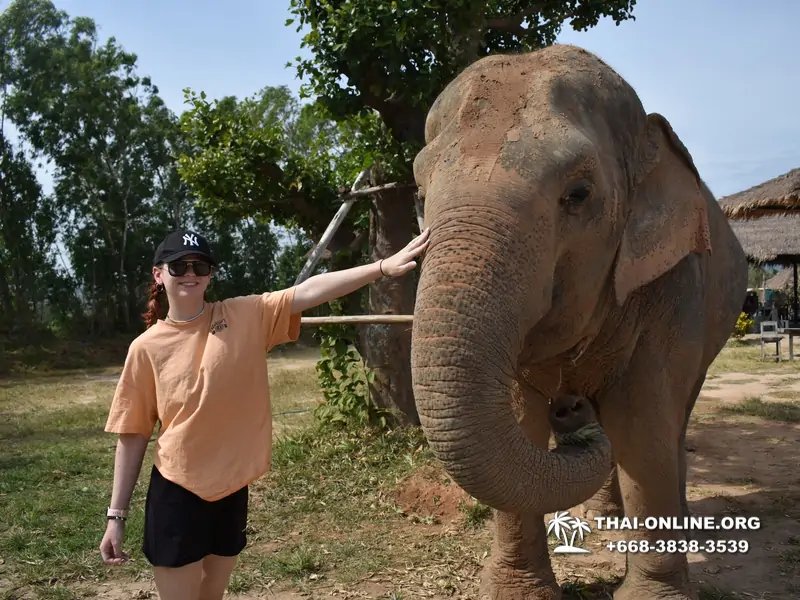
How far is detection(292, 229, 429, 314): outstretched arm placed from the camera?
2.56 m

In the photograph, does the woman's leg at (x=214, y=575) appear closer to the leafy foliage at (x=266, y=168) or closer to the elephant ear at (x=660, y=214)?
the elephant ear at (x=660, y=214)

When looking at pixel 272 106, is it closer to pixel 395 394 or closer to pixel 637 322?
pixel 395 394

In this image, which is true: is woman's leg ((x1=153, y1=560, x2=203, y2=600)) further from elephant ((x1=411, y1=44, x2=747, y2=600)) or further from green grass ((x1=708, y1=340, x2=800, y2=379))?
green grass ((x1=708, y1=340, x2=800, y2=379))

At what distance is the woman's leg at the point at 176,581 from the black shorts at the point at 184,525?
30 mm

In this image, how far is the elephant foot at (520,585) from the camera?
367 cm

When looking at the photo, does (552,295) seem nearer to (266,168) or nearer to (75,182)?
(266,168)

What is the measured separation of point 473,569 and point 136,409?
2.50m

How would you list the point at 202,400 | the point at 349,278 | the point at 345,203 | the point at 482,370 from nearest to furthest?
the point at 482,370
the point at 202,400
the point at 349,278
the point at 345,203

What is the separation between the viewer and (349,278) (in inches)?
104

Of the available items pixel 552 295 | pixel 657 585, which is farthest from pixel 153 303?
pixel 657 585

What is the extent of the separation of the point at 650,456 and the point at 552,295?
114 centimetres

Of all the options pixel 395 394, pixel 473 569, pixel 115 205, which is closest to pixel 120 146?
pixel 115 205

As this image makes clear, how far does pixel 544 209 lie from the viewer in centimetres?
251

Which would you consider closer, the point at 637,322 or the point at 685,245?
the point at 685,245
